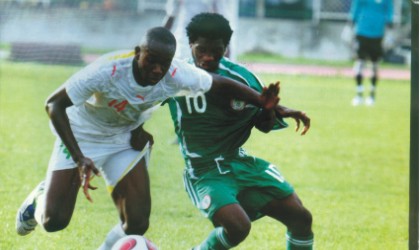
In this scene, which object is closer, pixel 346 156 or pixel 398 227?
pixel 398 227

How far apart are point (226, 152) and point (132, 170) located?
0.69m

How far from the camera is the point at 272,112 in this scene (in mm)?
4512

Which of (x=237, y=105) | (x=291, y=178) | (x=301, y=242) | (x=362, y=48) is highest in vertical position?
(x=237, y=105)

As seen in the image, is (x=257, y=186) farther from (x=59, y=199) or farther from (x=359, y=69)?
(x=359, y=69)

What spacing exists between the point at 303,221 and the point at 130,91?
3.92ft

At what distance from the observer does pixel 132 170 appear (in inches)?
197

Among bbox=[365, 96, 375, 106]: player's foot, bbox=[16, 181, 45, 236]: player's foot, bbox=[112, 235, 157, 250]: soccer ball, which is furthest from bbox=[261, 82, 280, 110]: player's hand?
bbox=[365, 96, 375, 106]: player's foot

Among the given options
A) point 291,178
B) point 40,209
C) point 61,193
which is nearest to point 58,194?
point 61,193

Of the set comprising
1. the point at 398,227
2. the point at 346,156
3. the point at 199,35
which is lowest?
the point at 346,156

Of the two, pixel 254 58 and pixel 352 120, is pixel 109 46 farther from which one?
pixel 352 120

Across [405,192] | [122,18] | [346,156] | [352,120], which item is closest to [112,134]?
[405,192]

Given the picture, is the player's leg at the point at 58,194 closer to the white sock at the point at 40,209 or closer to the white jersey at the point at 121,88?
the white sock at the point at 40,209

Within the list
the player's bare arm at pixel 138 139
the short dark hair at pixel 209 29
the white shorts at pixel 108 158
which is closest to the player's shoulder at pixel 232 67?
the short dark hair at pixel 209 29

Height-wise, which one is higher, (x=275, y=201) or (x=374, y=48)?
(x=275, y=201)
